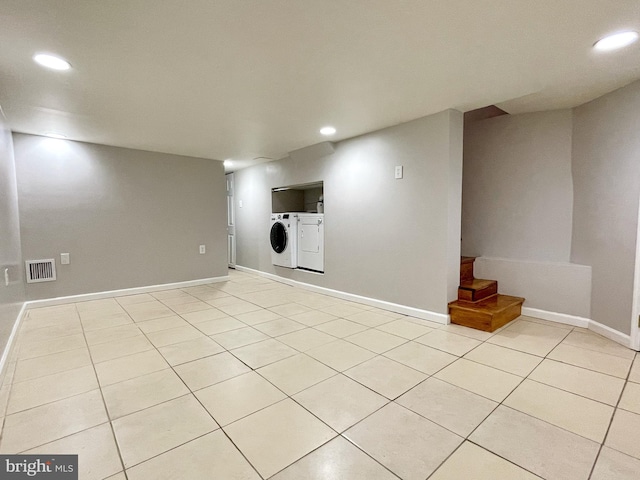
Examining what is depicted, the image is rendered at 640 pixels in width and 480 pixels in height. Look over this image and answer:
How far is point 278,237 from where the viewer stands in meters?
4.93

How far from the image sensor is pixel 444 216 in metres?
2.86

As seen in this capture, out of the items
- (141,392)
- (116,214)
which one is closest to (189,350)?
(141,392)

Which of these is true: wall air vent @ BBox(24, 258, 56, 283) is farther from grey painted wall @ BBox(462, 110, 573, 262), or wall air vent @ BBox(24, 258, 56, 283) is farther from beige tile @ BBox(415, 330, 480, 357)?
grey painted wall @ BBox(462, 110, 573, 262)

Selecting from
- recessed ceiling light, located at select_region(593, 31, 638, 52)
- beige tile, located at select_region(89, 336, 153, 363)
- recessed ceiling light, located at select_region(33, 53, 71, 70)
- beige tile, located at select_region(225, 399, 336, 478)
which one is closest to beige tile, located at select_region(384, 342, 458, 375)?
beige tile, located at select_region(225, 399, 336, 478)

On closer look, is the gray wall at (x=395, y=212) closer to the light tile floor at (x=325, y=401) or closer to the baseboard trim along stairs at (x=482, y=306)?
the baseboard trim along stairs at (x=482, y=306)

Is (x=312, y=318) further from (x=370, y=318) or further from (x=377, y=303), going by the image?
(x=377, y=303)

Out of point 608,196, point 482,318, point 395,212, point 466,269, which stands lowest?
point 482,318

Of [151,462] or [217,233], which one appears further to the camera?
[217,233]

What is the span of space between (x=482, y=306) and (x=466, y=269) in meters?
0.62

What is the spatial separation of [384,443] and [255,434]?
606 millimetres

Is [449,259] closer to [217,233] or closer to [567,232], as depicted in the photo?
[567,232]

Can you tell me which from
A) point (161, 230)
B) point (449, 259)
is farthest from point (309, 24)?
point (161, 230)

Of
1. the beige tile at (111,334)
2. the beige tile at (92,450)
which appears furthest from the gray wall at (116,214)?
the beige tile at (92,450)

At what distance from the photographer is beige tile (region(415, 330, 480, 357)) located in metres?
2.34
